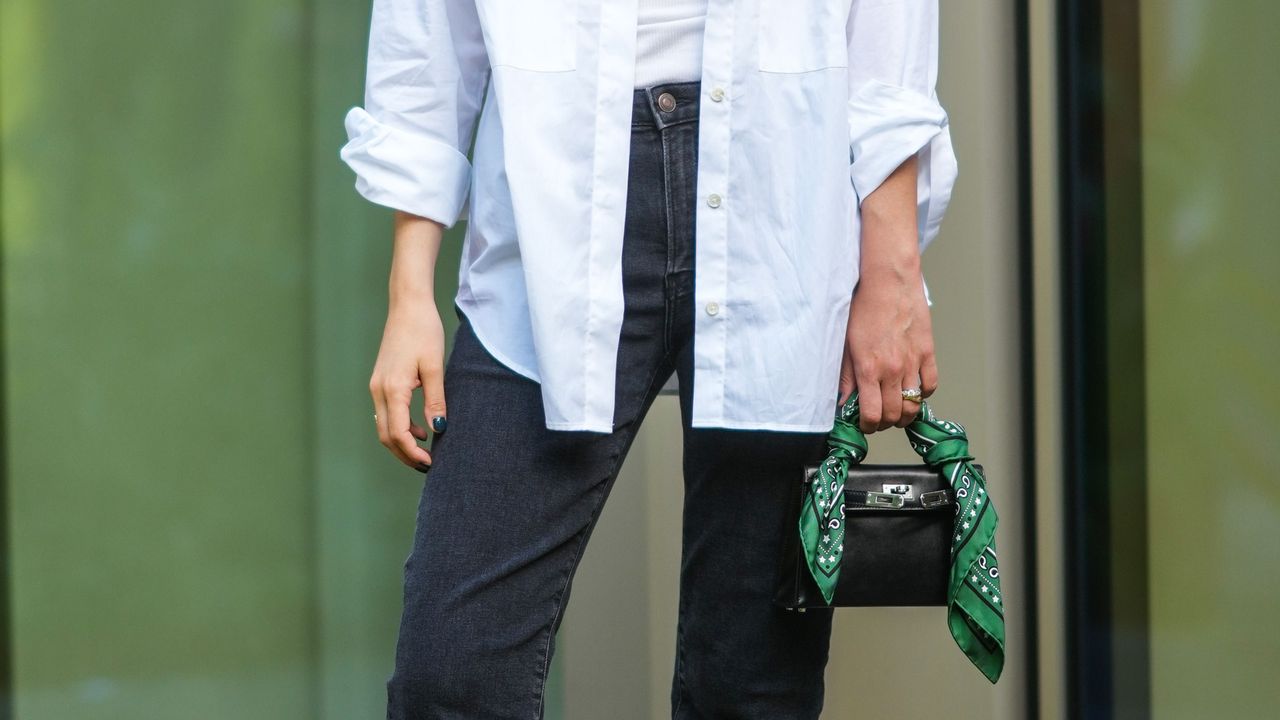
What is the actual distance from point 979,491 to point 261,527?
1.24 m

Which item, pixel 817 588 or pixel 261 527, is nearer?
pixel 817 588

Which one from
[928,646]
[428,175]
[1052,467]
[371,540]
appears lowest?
[928,646]

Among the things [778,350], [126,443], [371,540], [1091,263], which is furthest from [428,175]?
[1091,263]

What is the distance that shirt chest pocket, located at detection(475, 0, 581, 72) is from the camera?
112cm

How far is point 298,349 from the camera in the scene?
2.03 metres

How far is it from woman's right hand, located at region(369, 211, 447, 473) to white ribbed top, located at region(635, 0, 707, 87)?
0.26 metres

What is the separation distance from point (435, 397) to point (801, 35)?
0.48 meters

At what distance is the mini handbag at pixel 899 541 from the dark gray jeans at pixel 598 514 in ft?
0.10

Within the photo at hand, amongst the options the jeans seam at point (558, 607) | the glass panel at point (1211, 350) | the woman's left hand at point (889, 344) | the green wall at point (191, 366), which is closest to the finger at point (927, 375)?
the woman's left hand at point (889, 344)

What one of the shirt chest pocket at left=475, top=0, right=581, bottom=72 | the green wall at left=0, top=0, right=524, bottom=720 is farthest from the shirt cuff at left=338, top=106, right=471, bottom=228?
the green wall at left=0, top=0, right=524, bottom=720

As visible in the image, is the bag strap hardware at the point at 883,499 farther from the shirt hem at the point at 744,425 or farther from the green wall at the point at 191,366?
the green wall at the point at 191,366

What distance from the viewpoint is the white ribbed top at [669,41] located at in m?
1.15

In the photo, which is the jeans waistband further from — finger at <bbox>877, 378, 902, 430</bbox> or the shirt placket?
finger at <bbox>877, 378, 902, 430</bbox>

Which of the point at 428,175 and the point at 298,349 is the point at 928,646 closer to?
the point at 298,349
